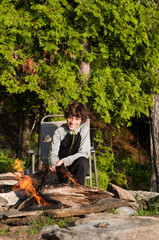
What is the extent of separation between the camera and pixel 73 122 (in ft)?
16.5

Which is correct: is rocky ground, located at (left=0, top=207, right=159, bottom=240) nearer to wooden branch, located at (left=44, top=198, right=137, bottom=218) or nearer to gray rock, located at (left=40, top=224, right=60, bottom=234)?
gray rock, located at (left=40, top=224, right=60, bottom=234)

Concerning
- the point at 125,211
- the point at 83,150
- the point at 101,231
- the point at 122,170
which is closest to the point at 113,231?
the point at 101,231

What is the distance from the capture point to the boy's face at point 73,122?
197 inches

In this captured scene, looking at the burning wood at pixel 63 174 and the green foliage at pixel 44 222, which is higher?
the burning wood at pixel 63 174

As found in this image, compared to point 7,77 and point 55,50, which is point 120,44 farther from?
point 7,77

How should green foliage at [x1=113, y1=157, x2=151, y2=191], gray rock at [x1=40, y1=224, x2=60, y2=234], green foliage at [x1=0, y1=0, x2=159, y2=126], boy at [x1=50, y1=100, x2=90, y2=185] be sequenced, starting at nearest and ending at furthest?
gray rock at [x1=40, y1=224, x2=60, y2=234], boy at [x1=50, y1=100, x2=90, y2=185], green foliage at [x1=0, y1=0, x2=159, y2=126], green foliage at [x1=113, y1=157, x2=151, y2=191]

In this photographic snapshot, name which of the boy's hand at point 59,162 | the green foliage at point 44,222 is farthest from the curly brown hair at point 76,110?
the green foliage at point 44,222

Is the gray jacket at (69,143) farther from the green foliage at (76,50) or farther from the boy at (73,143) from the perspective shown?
the green foliage at (76,50)

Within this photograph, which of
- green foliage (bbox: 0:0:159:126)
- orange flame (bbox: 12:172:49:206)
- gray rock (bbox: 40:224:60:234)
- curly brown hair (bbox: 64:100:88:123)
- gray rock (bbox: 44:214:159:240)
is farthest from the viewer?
green foliage (bbox: 0:0:159:126)

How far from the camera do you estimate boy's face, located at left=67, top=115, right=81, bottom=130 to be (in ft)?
16.4

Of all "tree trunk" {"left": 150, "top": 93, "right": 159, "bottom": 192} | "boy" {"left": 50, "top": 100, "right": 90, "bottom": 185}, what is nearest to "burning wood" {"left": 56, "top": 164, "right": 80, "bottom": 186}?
"boy" {"left": 50, "top": 100, "right": 90, "bottom": 185}

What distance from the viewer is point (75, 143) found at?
505 centimetres

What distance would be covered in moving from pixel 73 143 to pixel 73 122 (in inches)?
11.8

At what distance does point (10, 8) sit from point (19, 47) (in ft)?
2.44
